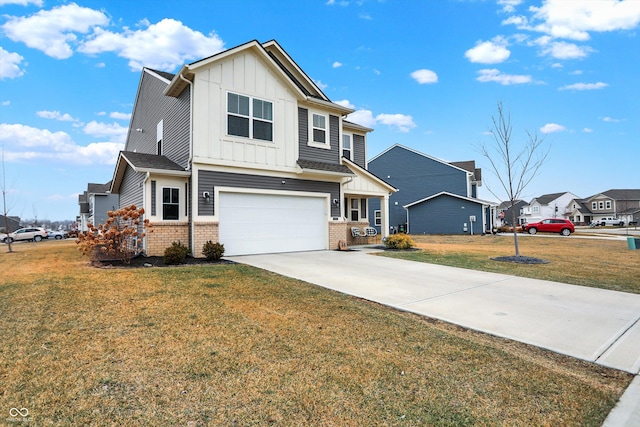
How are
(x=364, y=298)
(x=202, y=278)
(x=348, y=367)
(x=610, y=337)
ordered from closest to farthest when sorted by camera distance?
(x=348, y=367) → (x=610, y=337) → (x=364, y=298) → (x=202, y=278)

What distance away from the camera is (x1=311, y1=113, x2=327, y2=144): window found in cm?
1478

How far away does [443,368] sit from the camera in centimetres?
351

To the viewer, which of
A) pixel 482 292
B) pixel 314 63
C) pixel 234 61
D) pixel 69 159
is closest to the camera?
pixel 482 292

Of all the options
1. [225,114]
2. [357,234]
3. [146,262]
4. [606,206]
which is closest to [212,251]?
[146,262]

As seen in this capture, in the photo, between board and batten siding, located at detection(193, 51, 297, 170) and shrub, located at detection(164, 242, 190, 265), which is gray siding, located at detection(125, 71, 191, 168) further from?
shrub, located at detection(164, 242, 190, 265)

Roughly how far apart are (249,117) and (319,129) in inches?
135

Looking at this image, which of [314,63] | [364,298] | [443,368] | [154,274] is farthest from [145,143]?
[443,368]

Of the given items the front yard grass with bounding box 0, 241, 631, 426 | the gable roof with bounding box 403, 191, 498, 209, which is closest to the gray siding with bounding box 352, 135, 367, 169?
the front yard grass with bounding box 0, 241, 631, 426

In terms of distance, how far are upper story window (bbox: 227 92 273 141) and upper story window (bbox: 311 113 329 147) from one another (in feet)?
7.12

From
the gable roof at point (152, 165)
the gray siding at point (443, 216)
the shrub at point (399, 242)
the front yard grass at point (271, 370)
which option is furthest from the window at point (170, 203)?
the gray siding at point (443, 216)

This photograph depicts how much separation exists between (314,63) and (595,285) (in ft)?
56.1

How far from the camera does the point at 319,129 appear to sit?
14.9 m

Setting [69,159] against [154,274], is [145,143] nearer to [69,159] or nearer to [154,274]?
[69,159]

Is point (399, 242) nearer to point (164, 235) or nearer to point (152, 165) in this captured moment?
point (164, 235)
